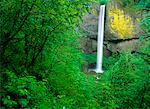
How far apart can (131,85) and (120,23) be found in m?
14.6

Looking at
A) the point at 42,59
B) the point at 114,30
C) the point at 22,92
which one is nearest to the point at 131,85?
the point at 42,59

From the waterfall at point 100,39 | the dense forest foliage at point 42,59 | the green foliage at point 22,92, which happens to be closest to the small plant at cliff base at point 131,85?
the dense forest foliage at point 42,59

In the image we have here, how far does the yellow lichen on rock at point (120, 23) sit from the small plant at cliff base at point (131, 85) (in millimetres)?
13150

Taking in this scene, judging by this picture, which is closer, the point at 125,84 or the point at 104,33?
the point at 125,84

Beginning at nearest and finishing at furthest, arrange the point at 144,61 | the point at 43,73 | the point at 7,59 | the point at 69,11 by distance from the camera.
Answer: the point at 69,11 → the point at 7,59 → the point at 43,73 → the point at 144,61

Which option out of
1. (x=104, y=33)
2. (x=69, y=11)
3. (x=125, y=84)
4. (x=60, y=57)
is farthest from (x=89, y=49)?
(x=69, y=11)

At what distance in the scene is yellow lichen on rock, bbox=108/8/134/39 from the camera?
2361cm

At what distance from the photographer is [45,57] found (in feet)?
22.2

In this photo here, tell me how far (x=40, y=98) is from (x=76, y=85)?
1.91 m

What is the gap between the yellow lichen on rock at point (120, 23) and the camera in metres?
23.6

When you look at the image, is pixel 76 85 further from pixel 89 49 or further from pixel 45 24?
pixel 89 49

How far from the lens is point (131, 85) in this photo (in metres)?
9.45

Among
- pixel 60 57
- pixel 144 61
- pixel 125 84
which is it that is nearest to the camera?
pixel 60 57

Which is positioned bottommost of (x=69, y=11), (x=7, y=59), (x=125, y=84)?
(x=125, y=84)
